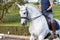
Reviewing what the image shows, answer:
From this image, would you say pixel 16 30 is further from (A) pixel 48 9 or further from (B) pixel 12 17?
(A) pixel 48 9

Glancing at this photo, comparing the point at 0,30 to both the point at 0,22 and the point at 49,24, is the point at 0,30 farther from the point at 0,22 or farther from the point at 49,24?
the point at 49,24

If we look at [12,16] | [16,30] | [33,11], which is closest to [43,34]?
[33,11]

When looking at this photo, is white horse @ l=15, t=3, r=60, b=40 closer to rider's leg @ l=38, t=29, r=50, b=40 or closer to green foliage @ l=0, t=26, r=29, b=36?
rider's leg @ l=38, t=29, r=50, b=40

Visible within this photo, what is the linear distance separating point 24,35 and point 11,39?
92 centimetres

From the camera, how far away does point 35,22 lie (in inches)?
248

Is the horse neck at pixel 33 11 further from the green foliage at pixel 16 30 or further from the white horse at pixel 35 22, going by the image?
the green foliage at pixel 16 30

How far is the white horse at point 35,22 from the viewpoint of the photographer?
6.19 m

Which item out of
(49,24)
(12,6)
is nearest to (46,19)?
(49,24)

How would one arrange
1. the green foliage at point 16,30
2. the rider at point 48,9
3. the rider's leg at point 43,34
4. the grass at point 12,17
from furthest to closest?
1. the grass at point 12,17
2. the green foliage at point 16,30
3. the rider at point 48,9
4. the rider's leg at point 43,34

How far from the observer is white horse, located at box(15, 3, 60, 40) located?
6.19 meters

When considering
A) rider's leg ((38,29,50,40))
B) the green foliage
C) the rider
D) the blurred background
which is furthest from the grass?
rider's leg ((38,29,50,40))

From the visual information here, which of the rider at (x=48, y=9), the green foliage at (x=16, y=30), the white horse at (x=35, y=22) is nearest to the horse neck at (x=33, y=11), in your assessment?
the white horse at (x=35, y=22)

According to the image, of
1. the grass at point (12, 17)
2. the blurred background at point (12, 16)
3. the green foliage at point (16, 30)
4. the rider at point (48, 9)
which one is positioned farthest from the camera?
the grass at point (12, 17)

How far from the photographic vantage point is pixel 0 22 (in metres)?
13.4
